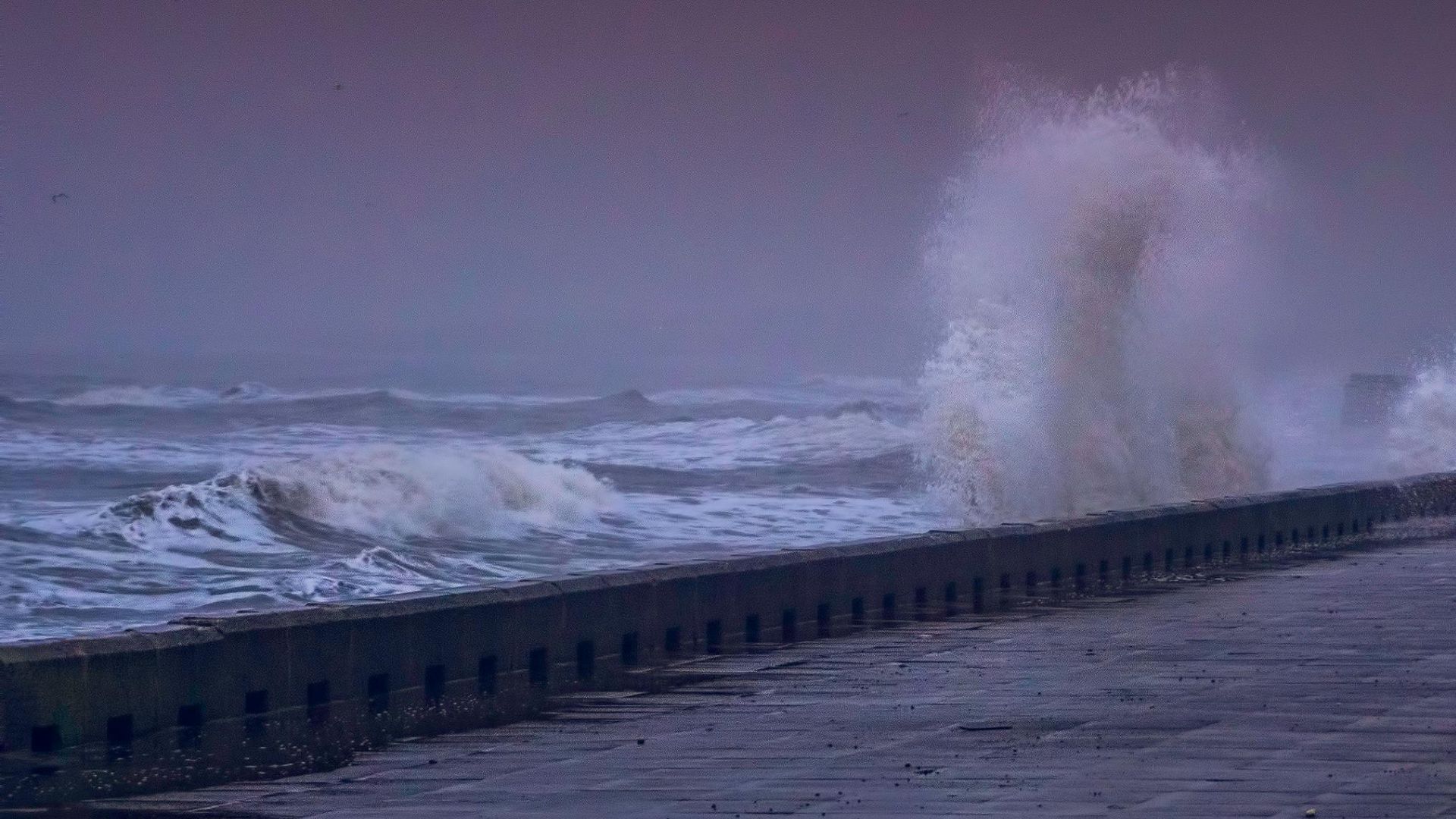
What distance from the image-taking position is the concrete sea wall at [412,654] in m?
8.30

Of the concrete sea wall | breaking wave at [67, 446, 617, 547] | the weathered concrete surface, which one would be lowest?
the weathered concrete surface

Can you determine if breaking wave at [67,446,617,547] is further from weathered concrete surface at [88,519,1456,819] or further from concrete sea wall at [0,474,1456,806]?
weathered concrete surface at [88,519,1456,819]

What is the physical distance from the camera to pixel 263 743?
28.6 ft

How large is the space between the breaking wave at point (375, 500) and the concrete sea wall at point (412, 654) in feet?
57.5

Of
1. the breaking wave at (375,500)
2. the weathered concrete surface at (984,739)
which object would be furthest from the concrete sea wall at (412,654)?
the breaking wave at (375,500)

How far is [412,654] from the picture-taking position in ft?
33.6

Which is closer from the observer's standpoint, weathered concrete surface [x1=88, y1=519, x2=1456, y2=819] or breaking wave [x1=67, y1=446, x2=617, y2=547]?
weathered concrete surface [x1=88, y1=519, x2=1456, y2=819]

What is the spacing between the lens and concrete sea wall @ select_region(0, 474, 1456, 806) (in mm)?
8305

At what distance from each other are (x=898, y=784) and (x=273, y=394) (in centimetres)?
7604

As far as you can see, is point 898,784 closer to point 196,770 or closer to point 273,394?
point 196,770

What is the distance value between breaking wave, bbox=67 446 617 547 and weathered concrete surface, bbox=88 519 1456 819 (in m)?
20.2

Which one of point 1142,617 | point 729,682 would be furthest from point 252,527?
point 729,682

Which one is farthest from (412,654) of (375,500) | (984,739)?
(375,500)

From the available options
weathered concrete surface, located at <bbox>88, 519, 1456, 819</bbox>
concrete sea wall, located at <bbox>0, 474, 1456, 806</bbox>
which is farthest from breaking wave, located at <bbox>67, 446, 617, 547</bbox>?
weathered concrete surface, located at <bbox>88, 519, 1456, 819</bbox>
